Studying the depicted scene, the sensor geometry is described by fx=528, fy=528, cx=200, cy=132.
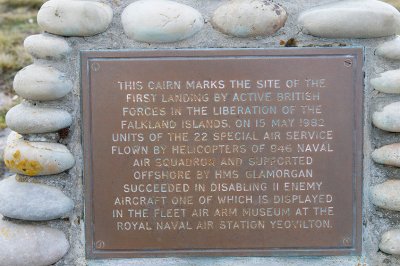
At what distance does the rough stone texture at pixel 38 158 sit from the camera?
82.5 inches

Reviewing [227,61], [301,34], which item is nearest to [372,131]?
[301,34]

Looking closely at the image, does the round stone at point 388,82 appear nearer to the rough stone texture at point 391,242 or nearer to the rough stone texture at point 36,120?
the rough stone texture at point 391,242

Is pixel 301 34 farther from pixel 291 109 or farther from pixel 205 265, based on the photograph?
pixel 205 265

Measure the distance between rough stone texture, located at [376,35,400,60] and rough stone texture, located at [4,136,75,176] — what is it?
52.7 inches

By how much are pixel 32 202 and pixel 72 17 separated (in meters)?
0.75

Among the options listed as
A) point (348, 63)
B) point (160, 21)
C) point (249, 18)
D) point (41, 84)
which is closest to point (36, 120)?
point (41, 84)

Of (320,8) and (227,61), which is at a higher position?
(320,8)

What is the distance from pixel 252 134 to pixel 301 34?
46 centimetres

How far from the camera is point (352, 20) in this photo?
6.92 feet

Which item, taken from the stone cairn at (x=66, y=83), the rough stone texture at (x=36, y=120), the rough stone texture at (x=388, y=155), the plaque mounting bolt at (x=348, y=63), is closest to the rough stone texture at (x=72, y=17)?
the stone cairn at (x=66, y=83)

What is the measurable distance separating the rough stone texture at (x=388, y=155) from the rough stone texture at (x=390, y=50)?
0.36 metres

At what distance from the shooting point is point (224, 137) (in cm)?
216

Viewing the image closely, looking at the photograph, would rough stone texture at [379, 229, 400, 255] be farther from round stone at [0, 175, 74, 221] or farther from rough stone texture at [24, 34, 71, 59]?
rough stone texture at [24, 34, 71, 59]

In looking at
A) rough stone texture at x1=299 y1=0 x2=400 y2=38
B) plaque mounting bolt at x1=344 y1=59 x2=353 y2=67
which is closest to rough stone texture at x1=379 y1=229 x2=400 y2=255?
plaque mounting bolt at x1=344 y1=59 x2=353 y2=67
